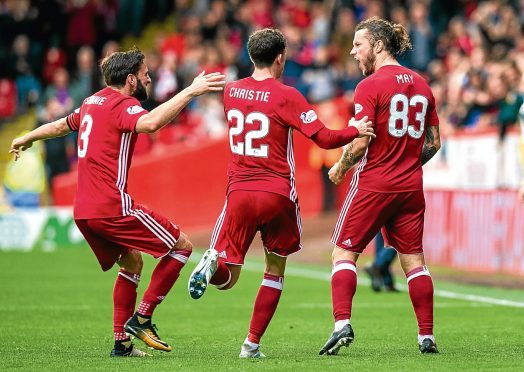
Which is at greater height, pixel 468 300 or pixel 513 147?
pixel 513 147

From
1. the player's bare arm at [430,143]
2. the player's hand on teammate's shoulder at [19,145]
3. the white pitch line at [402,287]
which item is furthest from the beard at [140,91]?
the white pitch line at [402,287]

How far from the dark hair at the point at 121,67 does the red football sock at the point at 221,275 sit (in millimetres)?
1540

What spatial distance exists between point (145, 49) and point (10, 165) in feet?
21.3

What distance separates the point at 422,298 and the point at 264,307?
1.18 meters

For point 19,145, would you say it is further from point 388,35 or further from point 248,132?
point 388,35

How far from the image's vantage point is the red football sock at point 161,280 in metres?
9.09

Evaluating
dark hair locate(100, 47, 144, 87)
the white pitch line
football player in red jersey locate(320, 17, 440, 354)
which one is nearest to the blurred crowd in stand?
the white pitch line

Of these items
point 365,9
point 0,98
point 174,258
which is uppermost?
point 365,9

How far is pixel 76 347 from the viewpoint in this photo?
974 centimetres

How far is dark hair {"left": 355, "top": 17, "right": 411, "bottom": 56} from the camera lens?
365 inches

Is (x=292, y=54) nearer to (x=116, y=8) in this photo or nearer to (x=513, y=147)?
(x=116, y=8)

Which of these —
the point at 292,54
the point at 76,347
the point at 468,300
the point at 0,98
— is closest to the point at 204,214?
the point at 292,54

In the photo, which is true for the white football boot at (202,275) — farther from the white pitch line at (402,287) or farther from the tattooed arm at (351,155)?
the white pitch line at (402,287)

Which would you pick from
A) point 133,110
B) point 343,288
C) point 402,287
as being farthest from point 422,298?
point 402,287
